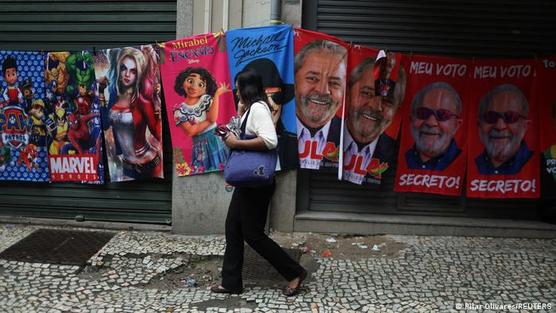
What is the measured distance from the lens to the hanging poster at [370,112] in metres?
5.59

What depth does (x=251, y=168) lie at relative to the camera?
151 inches

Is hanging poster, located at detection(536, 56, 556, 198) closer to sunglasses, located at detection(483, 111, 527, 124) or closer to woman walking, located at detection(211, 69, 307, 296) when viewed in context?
sunglasses, located at detection(483, 111, 527, 124)

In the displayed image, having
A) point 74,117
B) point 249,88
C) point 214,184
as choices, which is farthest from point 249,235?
point 74,117

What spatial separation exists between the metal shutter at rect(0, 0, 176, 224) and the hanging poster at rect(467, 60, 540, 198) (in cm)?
346

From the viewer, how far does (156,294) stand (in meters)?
4.30

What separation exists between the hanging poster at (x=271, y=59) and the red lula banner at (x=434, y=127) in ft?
4.37

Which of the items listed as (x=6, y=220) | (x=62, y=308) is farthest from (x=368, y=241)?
(x=6, y=220)

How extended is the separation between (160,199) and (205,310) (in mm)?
2306

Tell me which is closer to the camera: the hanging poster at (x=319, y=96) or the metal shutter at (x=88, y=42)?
the hanging poster at (x=319, y=96)

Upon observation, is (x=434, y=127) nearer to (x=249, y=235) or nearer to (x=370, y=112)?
(x=370, y=112)

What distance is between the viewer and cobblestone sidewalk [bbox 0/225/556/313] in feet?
13.4

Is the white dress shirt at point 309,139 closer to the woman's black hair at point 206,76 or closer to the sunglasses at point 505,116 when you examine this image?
the woman's black hair at point 206,76

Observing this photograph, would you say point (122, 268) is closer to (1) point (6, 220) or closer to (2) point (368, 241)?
(1) point (6, 220)

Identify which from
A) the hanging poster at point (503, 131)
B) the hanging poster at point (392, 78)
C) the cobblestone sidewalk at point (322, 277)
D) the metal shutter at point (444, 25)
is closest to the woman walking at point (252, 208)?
the cobblestone sidewalk at point (322, 277)
